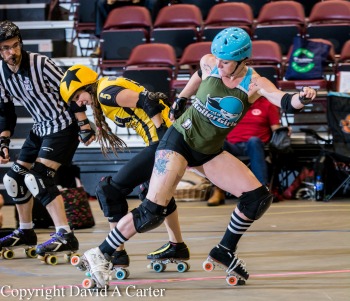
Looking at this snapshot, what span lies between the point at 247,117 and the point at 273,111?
260mm

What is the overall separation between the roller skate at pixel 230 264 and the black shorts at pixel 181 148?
0.46 metres

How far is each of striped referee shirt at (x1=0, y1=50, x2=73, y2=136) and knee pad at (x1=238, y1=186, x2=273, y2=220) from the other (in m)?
1.54

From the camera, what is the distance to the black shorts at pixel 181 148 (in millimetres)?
4309

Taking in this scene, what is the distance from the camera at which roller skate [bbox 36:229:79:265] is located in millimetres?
5188

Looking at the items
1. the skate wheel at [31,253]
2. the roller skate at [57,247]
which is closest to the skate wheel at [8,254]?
the skate wheel at [31,253]

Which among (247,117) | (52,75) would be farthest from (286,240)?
(247,117)

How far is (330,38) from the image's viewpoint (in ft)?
A: 31.0

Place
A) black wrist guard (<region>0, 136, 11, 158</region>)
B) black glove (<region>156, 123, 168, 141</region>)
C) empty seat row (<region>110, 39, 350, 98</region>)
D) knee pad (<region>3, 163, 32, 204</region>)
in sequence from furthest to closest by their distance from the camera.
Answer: empty seat row (<region>110, 39, 350, 98</region>)
black wrist guard (<region>0, 136, 11, 158</region>)
knee pad (<region>3, 163, 32, 204</region>)
black glove (<region>156, 123, 168, 141</region>)

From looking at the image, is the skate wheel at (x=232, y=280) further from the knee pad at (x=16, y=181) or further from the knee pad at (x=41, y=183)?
the knee pad at (x=16, y=181)

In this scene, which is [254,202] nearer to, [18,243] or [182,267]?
[182,267]

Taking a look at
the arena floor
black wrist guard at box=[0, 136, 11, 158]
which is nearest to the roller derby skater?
the arena floor

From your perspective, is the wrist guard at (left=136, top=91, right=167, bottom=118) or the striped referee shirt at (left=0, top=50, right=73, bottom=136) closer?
the wrist guard at (left=136, top=91, right=167, bottom=118)

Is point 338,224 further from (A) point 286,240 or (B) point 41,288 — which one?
(B) point 41,288

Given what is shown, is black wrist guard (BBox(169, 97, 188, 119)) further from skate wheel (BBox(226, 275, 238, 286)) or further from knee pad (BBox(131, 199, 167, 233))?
skate wheel (BBox(226, 275, 238, 286))
